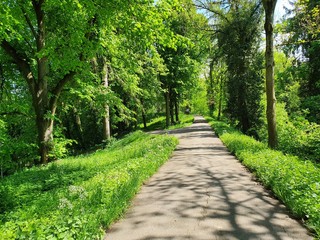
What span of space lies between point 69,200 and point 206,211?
8.79ft

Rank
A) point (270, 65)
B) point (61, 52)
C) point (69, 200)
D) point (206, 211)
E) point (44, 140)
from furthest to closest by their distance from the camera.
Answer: point (44, 140), point (270, 65), point (61, 52), point (206, 211), point (69, 200)

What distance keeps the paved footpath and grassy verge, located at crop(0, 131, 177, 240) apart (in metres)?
0.36

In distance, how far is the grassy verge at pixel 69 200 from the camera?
3.94m

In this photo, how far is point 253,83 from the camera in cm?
2194

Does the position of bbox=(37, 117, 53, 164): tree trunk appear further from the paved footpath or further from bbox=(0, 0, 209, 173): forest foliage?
the paved footpath

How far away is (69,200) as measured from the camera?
5.52 m

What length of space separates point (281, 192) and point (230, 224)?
190cm

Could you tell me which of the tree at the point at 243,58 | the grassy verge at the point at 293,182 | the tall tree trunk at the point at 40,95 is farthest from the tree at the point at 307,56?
the tall tree trunk at the point at 40,95

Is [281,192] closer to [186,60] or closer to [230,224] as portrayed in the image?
[230,224]

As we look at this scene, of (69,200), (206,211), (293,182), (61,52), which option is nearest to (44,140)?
(61,52)

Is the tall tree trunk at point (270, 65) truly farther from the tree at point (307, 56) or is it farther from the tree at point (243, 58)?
the tree at point (243, 58)

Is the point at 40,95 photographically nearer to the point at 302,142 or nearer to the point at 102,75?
the point at 102,75

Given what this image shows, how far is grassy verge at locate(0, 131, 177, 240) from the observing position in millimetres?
3936

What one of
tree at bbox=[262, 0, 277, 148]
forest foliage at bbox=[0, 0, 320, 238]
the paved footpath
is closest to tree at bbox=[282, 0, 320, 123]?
forest foliage at bbox=[0, 0, 320, 238]
